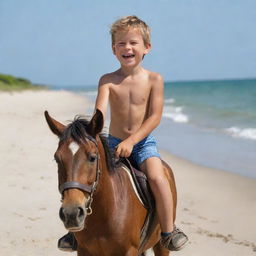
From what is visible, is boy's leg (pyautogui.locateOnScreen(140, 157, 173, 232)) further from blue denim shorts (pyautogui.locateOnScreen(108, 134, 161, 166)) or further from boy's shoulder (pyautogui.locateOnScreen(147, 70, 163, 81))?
boy's shoulder (pyautogui.locateOnScreen(147, 70, 163, 81))

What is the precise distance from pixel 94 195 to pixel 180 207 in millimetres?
4533

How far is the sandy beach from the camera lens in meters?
5.56

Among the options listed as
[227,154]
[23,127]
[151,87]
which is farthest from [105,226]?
[23,127]

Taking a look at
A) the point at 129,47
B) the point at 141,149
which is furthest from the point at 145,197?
the point at 129,47

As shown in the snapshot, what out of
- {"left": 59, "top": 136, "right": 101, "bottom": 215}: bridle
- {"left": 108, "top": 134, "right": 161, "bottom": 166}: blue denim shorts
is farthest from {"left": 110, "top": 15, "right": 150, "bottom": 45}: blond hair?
{"left": 59, "top": 136, "right": 101, "bottom": 215}: bridle

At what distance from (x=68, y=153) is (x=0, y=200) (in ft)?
15.6

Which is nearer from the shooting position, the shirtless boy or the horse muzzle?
the horse muzzle

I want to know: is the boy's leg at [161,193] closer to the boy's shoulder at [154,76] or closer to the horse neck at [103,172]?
the horse neck at [103,172]

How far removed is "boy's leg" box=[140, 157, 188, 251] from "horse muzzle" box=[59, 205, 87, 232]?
0.97 metres

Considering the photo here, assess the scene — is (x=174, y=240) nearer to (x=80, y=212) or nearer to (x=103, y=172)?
(x=103, y=172)

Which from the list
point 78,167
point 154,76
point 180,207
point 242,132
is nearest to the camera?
point 78,167

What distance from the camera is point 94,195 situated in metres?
2.90

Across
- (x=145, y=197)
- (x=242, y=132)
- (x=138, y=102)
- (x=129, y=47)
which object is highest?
(x=129, y=47)

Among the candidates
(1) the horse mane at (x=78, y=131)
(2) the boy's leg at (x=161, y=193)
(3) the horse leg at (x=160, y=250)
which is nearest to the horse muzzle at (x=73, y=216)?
(1) the horse mane at (x=78, y=131)
